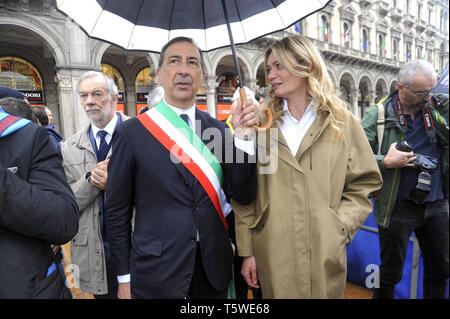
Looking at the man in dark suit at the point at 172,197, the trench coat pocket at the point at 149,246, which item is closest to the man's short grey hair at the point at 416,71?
the man in dark suit at the point at 172,197

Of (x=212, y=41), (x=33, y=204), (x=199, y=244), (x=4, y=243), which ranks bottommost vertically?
(x=199, y=244)

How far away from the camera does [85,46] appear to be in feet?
35.9

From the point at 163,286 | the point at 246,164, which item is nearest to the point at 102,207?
the point at 163,286

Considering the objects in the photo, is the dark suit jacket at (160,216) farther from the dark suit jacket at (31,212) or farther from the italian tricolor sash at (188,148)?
the dark suit jacket at (31,212)

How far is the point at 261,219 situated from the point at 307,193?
0.26 meters

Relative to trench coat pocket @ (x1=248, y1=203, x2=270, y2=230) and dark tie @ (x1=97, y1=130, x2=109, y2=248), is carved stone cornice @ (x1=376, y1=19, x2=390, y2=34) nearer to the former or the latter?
dark tie @ (x1=97, y1=130, x2=109, y2=248)

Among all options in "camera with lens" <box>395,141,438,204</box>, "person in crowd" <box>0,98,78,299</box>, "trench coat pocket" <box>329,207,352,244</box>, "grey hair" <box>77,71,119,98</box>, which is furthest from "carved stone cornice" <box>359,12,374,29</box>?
"person in crowd" <box>0,98,78,299</box>

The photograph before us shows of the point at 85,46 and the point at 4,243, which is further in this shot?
the point at 85,46

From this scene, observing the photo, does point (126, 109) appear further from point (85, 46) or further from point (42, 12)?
point (42, 12)

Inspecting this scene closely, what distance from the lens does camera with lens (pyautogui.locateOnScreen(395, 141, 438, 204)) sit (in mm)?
2148

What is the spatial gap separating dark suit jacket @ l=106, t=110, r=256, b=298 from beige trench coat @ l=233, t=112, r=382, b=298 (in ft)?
0.44

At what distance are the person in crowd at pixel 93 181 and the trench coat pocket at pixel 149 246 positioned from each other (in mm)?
587

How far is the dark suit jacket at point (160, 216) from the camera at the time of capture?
1509 mm

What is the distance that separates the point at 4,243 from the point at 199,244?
0.80m
